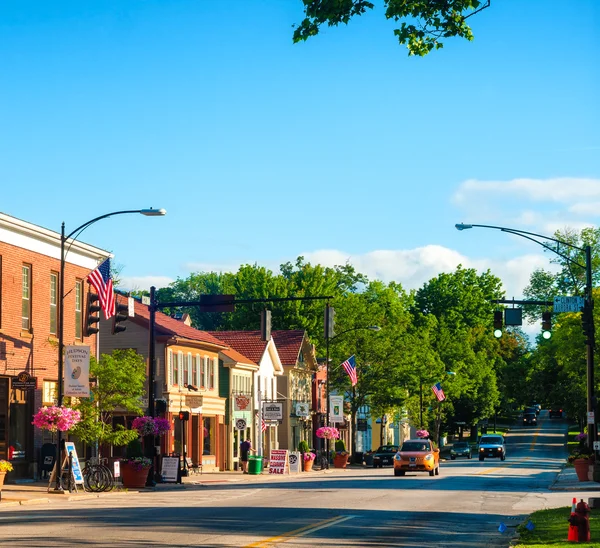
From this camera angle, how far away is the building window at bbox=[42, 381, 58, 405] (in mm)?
41987

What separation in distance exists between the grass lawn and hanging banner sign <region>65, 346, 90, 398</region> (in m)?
16.5

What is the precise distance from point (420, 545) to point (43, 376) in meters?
26.2

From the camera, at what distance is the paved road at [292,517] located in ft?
60.3

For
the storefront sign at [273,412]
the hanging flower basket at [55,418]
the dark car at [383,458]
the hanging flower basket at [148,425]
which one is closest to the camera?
the hanging flower basket at [55,418]

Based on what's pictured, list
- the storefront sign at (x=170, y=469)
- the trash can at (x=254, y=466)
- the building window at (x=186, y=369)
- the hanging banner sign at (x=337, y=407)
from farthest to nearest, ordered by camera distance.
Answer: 1. the hanging banner sign at (x=337, y=407)
2. the building window at (x=186, y=369)
3. the trash can at (x=254, y=466)
4. the storefront sign at (x=170, y=469)

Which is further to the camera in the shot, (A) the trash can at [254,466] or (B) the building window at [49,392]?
(A) the trash can at [254,466]

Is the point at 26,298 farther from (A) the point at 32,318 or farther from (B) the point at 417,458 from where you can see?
(B) the point at 417,458

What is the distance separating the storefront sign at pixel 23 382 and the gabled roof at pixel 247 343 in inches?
1469

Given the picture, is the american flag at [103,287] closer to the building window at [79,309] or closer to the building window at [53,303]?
the building window at [53,303]

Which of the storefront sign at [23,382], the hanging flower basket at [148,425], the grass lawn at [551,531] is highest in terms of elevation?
the storefront sign at [23,382]

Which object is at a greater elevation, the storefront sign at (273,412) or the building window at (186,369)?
the building window at (186,369)

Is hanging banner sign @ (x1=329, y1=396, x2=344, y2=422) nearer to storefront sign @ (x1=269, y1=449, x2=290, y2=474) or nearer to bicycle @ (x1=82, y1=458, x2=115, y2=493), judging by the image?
storefront sign @ (x1=269, y1=449, x2=290, y2=474)

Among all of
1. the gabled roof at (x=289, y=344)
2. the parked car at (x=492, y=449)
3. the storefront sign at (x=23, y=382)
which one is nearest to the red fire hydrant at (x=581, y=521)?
the storefront sign at (x=23, y=382)

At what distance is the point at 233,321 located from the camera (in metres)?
99.6
